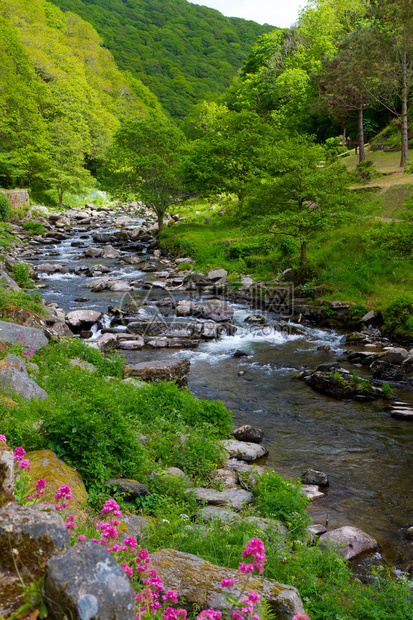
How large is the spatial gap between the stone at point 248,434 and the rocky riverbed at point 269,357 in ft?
0.77

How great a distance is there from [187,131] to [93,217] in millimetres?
41791

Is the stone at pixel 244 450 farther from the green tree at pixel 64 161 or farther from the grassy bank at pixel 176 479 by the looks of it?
the green tree at pixel 64 161

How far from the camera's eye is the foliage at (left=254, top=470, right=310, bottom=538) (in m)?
6.04

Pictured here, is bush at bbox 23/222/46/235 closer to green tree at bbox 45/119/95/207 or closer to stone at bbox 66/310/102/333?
green tree at bbox 45/119/95/207

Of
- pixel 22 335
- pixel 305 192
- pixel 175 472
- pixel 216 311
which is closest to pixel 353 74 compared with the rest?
pixel 305 192

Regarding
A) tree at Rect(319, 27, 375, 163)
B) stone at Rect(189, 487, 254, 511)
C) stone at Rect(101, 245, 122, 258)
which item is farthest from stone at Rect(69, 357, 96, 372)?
tree at Rect(319, 27, 375, 163)

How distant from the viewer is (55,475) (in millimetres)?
4977

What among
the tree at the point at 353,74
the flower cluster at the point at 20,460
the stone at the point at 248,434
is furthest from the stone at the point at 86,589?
the tree at the point at 353,74

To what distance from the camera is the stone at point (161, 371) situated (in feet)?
40.1

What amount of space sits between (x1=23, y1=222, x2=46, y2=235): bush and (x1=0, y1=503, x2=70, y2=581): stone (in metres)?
40.7

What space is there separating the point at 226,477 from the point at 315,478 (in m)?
1.85

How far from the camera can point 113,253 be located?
109 feet

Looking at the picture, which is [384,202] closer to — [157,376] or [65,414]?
[157,376]

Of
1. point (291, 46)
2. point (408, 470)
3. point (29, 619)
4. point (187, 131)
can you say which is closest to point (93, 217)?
point (291, 46)
